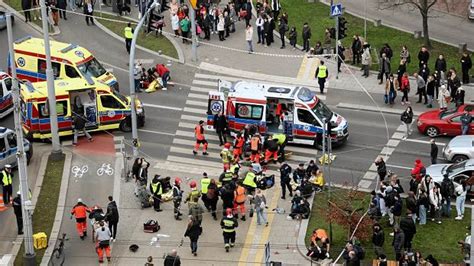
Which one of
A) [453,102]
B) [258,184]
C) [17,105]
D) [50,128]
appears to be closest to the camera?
[17,105]

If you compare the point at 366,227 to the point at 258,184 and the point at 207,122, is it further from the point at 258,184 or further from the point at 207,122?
the point at 207,122

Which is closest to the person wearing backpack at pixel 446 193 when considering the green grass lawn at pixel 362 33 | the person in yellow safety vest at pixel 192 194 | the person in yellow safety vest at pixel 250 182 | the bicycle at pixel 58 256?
the person in yellow safety vest at pixel 250 182

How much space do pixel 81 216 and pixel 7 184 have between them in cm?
395

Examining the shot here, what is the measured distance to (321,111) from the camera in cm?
4716

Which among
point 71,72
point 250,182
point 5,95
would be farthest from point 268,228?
point 5,95

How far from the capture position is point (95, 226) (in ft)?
128

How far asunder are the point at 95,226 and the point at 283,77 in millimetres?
18176

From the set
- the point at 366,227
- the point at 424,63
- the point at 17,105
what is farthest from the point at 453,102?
the point at 17,105

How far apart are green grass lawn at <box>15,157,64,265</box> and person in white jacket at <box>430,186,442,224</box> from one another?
13597 mm

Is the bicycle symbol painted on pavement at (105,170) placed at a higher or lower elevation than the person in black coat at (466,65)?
lower

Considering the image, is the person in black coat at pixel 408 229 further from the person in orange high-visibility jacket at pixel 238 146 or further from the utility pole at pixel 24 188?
the utility pole at pixel 24 188

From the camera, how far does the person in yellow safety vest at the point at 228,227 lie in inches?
1535

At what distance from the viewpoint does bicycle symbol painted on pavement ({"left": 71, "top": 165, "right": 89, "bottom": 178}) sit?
150ft

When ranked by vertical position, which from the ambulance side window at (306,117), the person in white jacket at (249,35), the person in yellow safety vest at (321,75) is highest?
the person in white jacket at (249,35)
